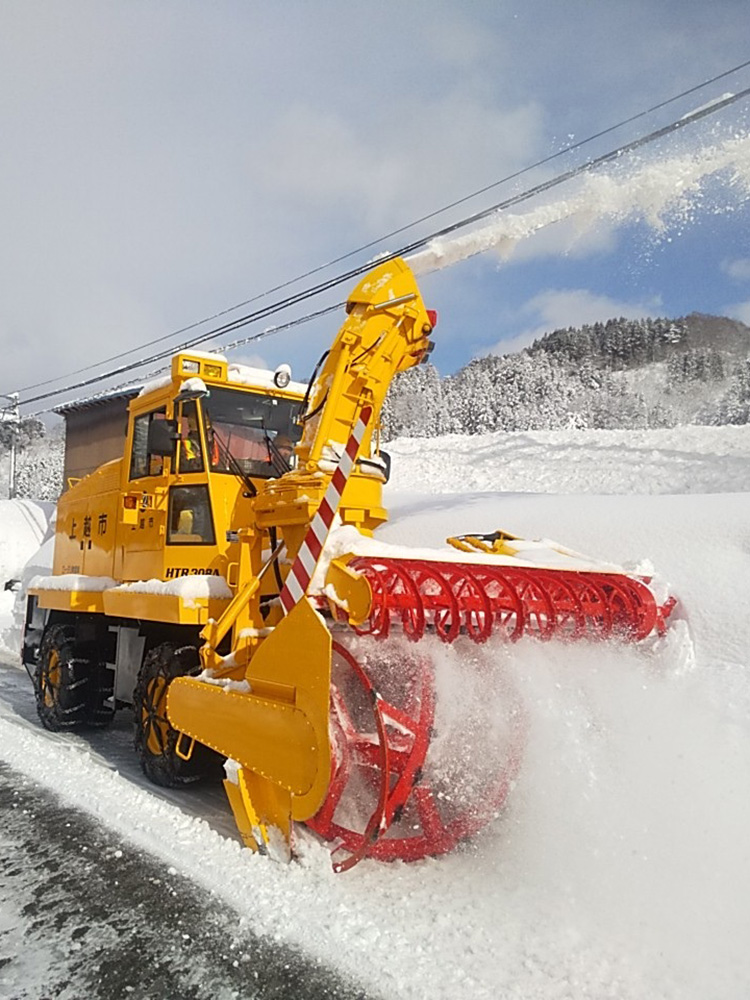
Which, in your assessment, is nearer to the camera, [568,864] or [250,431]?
[568,864]

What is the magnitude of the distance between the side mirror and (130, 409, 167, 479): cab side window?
1.59 feet

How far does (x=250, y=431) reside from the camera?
6051mm

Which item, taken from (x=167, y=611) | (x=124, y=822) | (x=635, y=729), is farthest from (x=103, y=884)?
(x=635, y=729)

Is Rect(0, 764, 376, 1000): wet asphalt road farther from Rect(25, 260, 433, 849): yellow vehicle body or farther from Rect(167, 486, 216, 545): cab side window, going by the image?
Rect(167, 486, 216, 545): cab side window

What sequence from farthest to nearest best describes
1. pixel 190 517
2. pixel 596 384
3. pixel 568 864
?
1. pixel 596 384
2. pixel 190 517
3. pixel 568 864

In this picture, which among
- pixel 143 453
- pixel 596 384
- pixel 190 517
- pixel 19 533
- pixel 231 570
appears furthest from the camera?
pixel 596 384

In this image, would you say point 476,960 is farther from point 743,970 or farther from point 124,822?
point 124,822

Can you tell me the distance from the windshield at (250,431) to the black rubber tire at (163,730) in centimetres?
142

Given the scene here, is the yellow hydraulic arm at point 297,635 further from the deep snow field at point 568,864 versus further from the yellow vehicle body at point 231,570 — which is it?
the deep snow field at point 568,864

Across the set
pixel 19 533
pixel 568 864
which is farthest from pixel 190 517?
pixel 19 533

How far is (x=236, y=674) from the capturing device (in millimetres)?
4492

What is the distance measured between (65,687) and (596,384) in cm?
5659

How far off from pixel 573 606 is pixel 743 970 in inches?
61.9

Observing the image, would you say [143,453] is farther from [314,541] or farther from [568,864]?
[568,864]
